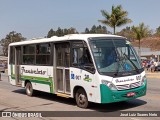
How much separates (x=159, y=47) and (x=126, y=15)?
59.7 meters

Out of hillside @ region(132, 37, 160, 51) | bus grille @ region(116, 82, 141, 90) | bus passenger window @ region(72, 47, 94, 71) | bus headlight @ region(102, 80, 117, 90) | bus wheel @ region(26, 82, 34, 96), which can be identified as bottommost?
bus wheel @ region(26, 82, 34, 96)

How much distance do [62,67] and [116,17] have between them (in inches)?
1207

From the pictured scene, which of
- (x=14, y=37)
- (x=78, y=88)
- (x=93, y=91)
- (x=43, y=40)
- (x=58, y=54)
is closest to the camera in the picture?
(x=93, y=91)

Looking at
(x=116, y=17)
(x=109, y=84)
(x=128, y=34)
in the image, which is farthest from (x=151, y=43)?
(x=109, y=84)

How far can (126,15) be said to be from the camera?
42.2 meters

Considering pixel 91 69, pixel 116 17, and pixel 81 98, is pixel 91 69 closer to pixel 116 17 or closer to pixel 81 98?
pixel 81 98

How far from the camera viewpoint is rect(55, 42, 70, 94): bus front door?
11.8 metres

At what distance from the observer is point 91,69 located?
1038 cm

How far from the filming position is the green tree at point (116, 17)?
4166cm

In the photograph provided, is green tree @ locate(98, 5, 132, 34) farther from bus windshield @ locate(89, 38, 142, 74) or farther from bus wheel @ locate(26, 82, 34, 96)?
bus windshield @ locate(89, 38, 142, 74)

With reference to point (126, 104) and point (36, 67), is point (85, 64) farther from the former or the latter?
point (36, 67)

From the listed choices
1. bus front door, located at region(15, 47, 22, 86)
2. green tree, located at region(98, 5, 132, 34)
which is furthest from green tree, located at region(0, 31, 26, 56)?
bus front door, located at region(15, 47, 22, 86)

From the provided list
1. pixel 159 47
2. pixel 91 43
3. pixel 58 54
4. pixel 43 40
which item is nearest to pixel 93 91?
pixel 91 43

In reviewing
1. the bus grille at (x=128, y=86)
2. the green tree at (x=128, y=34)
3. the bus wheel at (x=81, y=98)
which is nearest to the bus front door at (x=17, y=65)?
the bus wheel at (x=81, y=98)
